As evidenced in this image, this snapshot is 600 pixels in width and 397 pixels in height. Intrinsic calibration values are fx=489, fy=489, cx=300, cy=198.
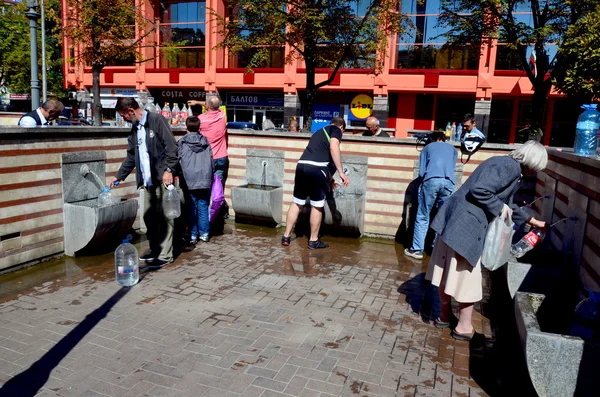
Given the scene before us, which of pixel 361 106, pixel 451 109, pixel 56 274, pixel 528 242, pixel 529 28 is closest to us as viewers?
pixel 528 242

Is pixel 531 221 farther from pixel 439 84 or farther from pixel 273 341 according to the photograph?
pixel 439 84

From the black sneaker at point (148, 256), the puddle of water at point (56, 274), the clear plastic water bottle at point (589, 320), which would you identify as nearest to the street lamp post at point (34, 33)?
the puddle of water at point (56, 274)

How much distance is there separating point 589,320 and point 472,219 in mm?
1198

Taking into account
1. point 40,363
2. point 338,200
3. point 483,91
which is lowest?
point 40,363

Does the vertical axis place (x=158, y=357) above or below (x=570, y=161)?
below

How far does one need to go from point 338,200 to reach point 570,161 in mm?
3706

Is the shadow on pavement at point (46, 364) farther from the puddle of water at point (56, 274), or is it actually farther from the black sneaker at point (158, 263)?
the black sneaker at point (158, 263)

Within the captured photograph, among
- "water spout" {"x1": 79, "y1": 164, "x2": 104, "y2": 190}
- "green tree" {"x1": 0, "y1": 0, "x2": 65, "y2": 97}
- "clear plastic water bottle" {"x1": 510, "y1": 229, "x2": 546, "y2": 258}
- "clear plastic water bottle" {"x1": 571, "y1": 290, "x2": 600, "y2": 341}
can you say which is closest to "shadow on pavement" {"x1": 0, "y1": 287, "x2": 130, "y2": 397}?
"water spout" {"x1": 79, "y1": 164, "x2": 104, "y2": 190}

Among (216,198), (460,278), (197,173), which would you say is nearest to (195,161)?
(197,173)

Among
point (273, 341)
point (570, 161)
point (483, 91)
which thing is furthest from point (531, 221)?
point (483, 91)

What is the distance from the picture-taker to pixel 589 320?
329cm

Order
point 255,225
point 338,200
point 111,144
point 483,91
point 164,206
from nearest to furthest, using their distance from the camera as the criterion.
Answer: point 164,206, point 111,144, point 338,200, point 255,225, point 483,91

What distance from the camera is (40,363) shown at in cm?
377

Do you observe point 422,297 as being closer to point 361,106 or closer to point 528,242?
point 528,242
